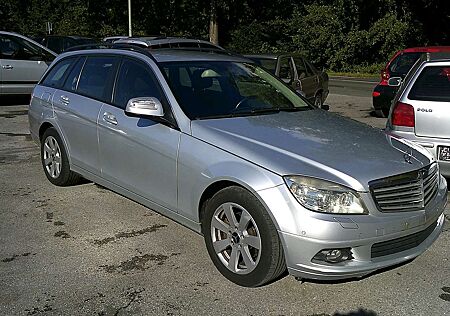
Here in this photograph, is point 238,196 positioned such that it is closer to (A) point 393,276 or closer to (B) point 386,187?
(B) point 386,187

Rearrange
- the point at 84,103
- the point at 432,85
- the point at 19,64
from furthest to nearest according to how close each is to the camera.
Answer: the point at 19,64 < the point at 432,85 < the point at 84,103

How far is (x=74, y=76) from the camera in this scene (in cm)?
571

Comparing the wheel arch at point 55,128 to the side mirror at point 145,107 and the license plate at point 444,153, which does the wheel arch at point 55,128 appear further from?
the license plate at point 444,153

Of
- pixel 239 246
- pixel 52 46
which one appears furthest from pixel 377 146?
pixel 52 46

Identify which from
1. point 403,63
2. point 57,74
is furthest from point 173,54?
point 403,63

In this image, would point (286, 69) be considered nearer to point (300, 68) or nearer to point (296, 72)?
point (296, 72)

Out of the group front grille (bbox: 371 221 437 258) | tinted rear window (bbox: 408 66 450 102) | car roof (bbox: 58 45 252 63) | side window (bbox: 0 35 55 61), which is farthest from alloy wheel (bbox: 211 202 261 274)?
side window (bbox: 0 35 55 61)

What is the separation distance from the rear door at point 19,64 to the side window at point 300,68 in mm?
5911

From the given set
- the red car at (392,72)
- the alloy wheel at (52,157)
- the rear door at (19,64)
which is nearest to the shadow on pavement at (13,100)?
the rear door at (19,64)

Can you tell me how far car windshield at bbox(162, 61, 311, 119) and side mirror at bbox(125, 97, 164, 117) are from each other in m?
0.20

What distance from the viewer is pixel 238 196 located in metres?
3.58

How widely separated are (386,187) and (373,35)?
91.5 feet

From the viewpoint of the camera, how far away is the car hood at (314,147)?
3.42 metres

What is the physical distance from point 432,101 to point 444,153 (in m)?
0.57
